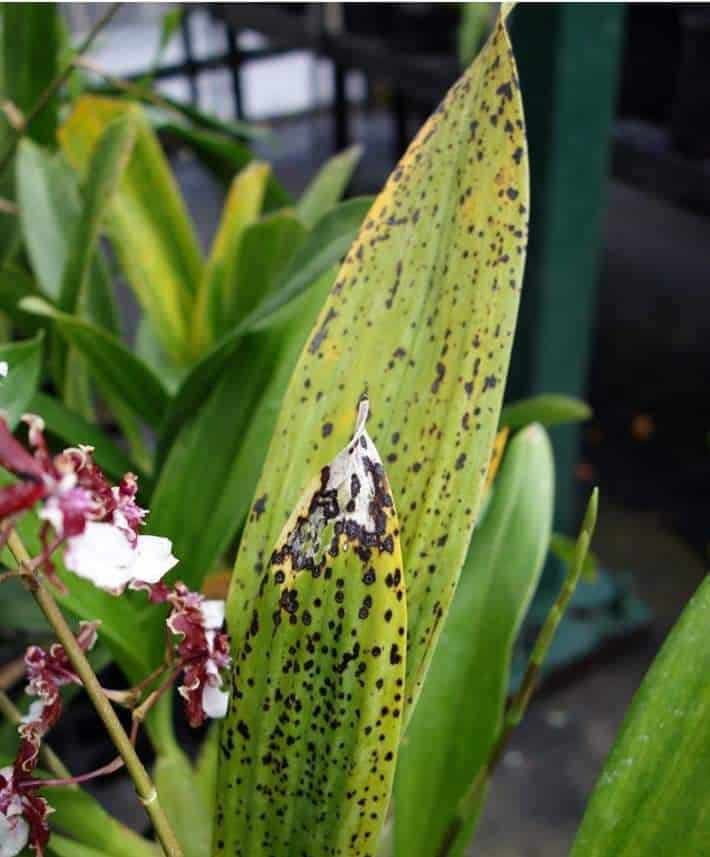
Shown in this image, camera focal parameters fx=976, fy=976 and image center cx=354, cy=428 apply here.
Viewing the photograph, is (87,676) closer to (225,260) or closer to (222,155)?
(225,260)

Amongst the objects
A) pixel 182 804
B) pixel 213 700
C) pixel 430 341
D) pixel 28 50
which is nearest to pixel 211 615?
pixel 213 700

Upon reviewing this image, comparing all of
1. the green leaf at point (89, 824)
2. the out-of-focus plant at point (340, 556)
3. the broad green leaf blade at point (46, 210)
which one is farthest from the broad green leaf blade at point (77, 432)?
the green leaf at point (89, 824)

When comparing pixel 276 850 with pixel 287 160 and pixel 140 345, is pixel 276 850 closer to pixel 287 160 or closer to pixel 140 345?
pixel 140 345

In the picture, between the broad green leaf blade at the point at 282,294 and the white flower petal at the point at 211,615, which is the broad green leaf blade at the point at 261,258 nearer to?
the broad green leaf blade at the point at 282,294

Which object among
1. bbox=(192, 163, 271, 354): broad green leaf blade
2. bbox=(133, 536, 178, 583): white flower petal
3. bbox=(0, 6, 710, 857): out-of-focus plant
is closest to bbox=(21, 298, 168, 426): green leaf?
bbox=(0, 6, 710, 857): out-of-focus plant

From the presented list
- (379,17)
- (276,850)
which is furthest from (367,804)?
(379,17)

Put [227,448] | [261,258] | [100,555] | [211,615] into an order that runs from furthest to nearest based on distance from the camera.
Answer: [261,258]
[227,448]
[211,615]
[100,555]
